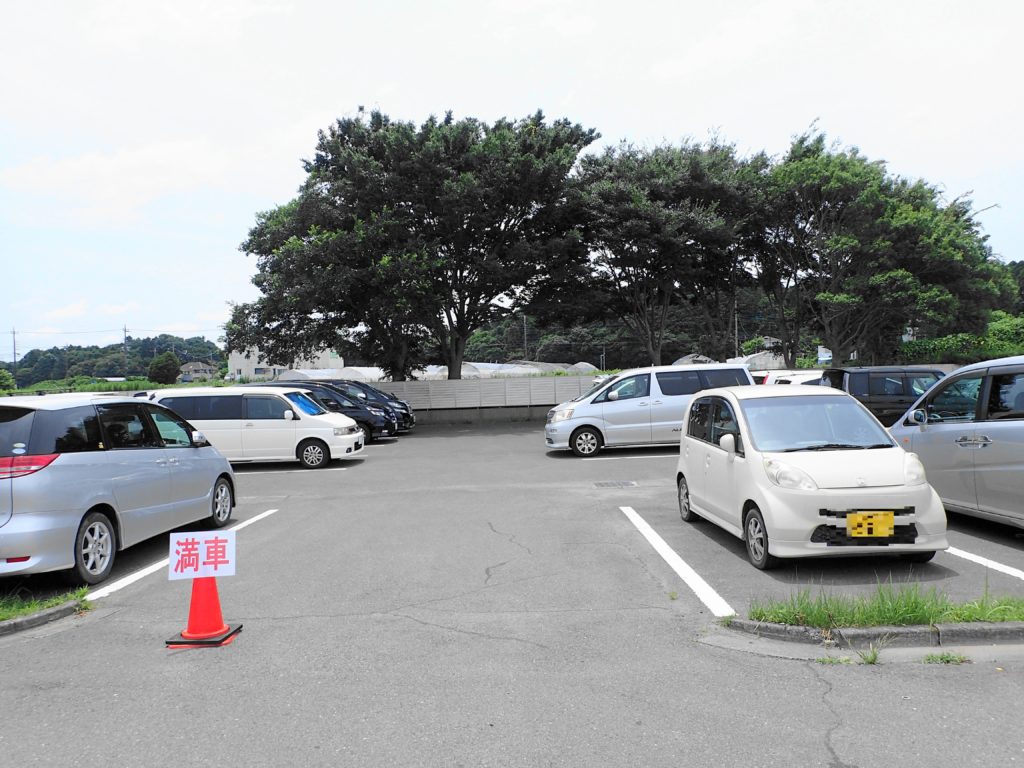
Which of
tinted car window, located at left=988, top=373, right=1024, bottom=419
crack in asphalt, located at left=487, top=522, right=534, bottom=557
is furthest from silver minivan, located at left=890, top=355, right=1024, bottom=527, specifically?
crack in asphalt, located at left=487, top=522, right=534, bottom=557

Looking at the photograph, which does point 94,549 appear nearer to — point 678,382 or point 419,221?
point 678,382

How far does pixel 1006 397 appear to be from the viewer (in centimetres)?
688

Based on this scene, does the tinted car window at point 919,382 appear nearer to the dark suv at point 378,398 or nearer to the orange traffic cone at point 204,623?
the dark suv at point 378,398

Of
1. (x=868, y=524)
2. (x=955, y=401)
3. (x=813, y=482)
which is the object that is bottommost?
(x=868, y=524)

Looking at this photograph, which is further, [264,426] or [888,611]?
[264,426]

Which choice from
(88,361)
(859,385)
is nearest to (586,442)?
(859,385)

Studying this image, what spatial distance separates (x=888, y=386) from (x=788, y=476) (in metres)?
12.2

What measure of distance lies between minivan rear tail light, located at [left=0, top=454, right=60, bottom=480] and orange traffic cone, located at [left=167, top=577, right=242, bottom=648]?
6.54ft

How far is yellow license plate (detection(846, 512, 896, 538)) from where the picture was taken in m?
5.69

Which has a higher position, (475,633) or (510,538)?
(510,538)

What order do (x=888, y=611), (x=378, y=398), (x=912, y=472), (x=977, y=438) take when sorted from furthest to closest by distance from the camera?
(x=378, y=398)
(x=977, y=438)
(x=912, y=472)
(x=888, y=611)

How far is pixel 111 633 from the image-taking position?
16.5 ft

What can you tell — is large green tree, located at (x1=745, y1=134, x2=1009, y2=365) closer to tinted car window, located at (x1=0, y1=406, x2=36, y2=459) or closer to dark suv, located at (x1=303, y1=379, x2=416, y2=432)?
dark suv, located at (x1=303, y1=379, x2=416, y2=432)

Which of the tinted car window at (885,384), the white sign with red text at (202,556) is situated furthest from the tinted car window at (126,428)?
the tinted car window at (885,384)
